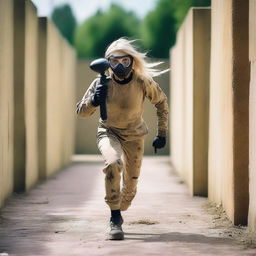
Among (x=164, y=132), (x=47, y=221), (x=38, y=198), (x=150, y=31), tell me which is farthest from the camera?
(x=150, y=31)

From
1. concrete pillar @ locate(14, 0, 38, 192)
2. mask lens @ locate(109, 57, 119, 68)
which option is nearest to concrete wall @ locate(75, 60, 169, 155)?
concrete pillar @ locate(14, 0, 38, 192)

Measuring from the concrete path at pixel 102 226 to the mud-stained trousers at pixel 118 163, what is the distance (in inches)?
14.5

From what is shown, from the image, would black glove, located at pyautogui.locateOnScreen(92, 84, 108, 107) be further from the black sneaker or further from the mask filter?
the black sneaker

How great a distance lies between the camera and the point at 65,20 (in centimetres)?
9775

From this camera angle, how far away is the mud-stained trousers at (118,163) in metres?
7.45

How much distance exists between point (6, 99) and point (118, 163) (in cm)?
365

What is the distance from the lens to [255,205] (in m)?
7.40

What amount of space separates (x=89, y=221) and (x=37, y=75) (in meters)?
6.18

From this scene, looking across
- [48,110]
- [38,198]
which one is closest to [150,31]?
[48,110]

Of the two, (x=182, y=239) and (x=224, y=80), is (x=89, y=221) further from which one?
(x=224, y=80)

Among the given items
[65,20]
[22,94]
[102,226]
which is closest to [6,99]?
[22,94]

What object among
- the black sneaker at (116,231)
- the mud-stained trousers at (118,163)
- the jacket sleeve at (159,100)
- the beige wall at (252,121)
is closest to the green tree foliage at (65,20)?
the jacket sleeve at (159,100)

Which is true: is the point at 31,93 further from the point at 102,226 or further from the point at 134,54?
the point at 134,54

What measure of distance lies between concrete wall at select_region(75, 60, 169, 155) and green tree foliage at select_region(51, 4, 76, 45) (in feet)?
221
